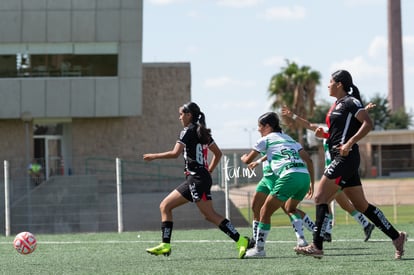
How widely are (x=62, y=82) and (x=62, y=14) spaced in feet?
9.65

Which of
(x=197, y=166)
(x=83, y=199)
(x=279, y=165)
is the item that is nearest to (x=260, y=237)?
(x=279, y=165)

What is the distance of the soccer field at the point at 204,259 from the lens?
1016 centimetres

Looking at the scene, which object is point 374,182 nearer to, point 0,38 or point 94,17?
point 94,17

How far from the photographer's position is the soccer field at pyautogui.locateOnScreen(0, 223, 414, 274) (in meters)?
10.2

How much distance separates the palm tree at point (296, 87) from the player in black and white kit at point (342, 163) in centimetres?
5124

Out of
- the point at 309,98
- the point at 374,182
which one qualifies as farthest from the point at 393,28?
the point at 374,182

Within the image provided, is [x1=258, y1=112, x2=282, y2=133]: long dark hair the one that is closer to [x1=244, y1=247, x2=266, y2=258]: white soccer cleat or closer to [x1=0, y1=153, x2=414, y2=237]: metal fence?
[x1=244, y1=247, x2=266, y2=258]: white soccer cleat

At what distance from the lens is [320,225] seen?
10.9m

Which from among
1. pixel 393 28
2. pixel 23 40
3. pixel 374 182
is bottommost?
pixel 374 182

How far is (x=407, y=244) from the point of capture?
13375 mm

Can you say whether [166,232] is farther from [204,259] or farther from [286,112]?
[286,112]

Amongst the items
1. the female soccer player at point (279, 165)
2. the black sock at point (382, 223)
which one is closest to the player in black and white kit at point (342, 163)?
the black sock at point (382, 223)

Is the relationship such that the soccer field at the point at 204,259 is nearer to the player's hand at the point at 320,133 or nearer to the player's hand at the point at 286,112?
the player's hand at the point at 320,133

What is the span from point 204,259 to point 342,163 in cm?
219
